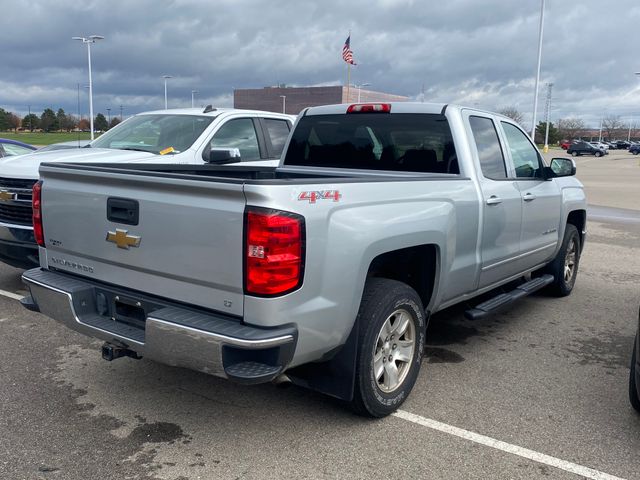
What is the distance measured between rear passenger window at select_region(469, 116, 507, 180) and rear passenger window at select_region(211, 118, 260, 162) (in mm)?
3515

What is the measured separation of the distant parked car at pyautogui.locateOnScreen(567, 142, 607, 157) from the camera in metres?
65.4

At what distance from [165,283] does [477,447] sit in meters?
1.95

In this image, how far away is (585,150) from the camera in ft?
219

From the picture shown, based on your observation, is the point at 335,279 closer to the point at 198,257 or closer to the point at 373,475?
the point at 198,257

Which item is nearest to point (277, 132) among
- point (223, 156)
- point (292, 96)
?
point (223, 156)

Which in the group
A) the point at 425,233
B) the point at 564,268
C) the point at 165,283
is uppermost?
the point at 425,233

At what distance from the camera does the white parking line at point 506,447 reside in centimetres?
316

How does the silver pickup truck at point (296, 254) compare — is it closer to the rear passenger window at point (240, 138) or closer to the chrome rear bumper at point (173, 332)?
the chrome rear bumper at point (173, 332)

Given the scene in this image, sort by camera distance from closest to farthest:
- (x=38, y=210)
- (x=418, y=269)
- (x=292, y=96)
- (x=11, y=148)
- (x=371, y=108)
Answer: (x=38, y=210) → (x=418, y=269) → (x=371, y=108) → (x=11, y=148) → (x=292, y=96)

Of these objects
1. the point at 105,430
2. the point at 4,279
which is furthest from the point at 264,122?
the point at 105,430

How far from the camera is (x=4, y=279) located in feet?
23.0

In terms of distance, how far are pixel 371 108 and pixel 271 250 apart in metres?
2.43

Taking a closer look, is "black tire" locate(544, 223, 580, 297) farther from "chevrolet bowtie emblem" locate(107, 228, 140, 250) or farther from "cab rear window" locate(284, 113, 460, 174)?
"chevrolet bowtie emblem" locate(107, 228, 140, 250)

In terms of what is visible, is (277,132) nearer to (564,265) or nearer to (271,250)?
(564,265)
